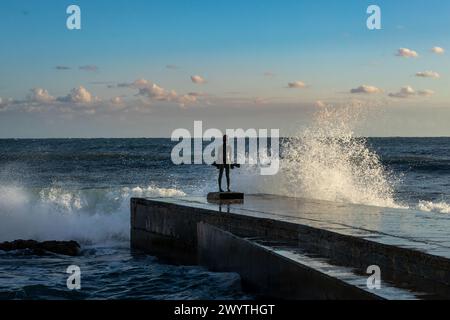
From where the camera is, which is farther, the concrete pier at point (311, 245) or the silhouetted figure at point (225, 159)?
the silhouetted figure at point (225, 159)

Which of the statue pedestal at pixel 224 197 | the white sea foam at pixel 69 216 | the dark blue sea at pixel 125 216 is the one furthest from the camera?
the white sea foam at pixel 69 216

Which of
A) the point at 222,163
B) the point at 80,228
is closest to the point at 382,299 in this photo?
the point at 222,163

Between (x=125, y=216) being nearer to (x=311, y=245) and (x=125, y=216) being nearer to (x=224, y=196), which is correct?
(x=224, y=196)

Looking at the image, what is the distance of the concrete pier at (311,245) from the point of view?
6496mm

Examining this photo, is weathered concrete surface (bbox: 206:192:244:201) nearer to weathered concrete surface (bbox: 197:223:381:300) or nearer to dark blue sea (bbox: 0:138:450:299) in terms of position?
dark blue sea (bbox: 0:138:450:299)

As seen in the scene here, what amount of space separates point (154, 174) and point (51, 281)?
33494 mm

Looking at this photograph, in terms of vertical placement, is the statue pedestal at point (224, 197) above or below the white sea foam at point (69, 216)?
above

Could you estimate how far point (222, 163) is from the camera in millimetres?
13391

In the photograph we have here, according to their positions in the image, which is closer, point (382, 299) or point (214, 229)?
point (382, 299)

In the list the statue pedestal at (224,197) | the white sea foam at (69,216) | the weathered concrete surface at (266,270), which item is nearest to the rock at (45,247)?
the white sea foam at (69,216)

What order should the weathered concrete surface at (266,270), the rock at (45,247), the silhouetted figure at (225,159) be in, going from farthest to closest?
the rock at (45,247), the silhouetted figure at (225,159), the weathered concrete surface at (266,270)

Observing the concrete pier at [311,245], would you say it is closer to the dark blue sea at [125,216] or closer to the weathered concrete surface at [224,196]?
the weathered concrete surface at [224,196]
